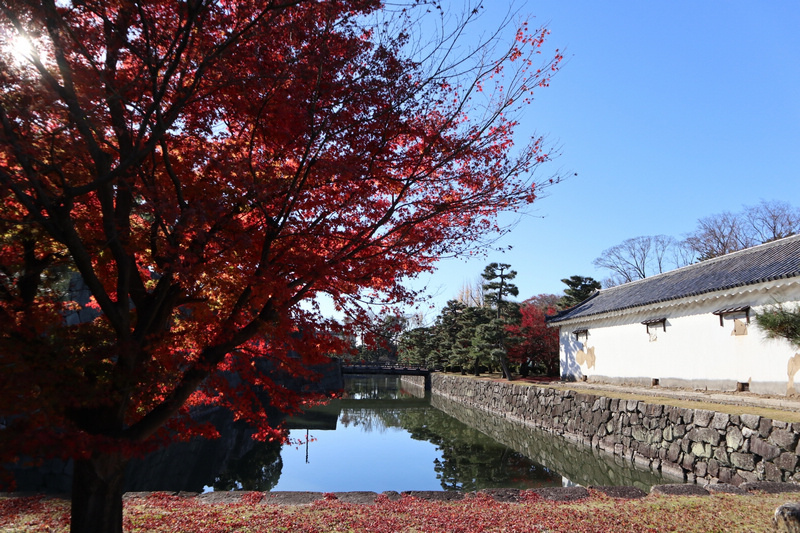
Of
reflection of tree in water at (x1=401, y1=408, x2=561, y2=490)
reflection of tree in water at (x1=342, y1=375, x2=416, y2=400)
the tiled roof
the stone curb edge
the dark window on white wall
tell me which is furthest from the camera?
reflection of tree in water at (x1=342, y1=375, x2=416, y2=400)

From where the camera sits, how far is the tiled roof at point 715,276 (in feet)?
40.3

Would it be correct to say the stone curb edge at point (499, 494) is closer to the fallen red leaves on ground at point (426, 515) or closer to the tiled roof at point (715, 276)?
the fallen red leaves on ground at point (426, 515)

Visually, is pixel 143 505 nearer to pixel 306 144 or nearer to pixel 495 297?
pixel 306 144

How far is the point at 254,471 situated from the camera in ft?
41.1

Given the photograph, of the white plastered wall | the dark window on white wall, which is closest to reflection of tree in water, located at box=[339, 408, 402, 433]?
the white plastered wall

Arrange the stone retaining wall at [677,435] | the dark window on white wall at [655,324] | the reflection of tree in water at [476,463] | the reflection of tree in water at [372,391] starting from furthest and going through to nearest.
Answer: the reflection of tree in water at [372,391] < the dark window on white wall at [655,324] < the reflection of tree in water at [476,463] < the stone retaining wall at [677,435]

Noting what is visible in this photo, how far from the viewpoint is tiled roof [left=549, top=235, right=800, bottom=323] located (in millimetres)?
12281

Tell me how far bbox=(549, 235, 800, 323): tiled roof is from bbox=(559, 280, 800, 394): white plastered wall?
26 centimetres

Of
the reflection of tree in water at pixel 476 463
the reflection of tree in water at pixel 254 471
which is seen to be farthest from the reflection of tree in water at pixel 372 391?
the reflection of tree in water at pixel 254 471

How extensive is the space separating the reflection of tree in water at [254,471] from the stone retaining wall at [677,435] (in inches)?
347

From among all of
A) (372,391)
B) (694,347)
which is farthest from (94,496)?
(372,391)

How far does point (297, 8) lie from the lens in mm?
4402

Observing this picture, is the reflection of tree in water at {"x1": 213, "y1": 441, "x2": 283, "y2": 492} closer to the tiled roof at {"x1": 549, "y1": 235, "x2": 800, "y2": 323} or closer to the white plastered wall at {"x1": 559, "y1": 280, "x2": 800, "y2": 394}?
the white plastered wall at {"x1": 559, "y1": 280, "x2": 800, "y2": 394}

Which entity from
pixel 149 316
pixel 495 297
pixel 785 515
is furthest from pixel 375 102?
pixel 495 297
